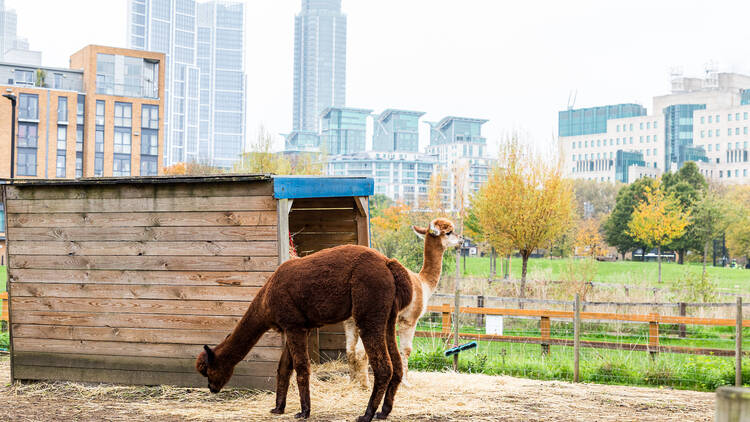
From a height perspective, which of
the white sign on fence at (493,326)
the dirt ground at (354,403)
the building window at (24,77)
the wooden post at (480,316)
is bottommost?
the wooden post at (480,316)

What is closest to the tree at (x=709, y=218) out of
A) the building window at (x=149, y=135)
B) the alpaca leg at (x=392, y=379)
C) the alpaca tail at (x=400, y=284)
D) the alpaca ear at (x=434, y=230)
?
the alpaca ear at (x=434, y=230)

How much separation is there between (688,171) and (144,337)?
48.1m

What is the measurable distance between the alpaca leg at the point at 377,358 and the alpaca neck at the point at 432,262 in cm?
224

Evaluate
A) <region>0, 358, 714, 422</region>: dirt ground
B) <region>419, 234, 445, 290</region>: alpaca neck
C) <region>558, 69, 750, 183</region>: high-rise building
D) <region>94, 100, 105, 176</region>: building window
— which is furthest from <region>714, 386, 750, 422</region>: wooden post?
<region>558, 69, 750, 183</region>: high-rise building

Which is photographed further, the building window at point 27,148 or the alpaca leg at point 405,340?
the building window at point 27,148

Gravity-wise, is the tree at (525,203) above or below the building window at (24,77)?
below

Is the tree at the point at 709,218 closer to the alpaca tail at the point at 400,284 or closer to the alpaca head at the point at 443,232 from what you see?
the alpaca head at the point at 443,232

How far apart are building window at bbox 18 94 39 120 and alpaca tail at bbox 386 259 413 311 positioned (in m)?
63.4

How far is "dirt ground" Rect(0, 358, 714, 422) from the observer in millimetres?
7141

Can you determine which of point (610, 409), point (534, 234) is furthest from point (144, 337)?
point (534, 234)

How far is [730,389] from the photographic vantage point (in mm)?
3266

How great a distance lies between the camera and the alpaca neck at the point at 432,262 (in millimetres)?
8797

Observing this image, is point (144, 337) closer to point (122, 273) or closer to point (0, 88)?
point (122, 273)

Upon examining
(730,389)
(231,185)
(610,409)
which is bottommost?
(610,409)
